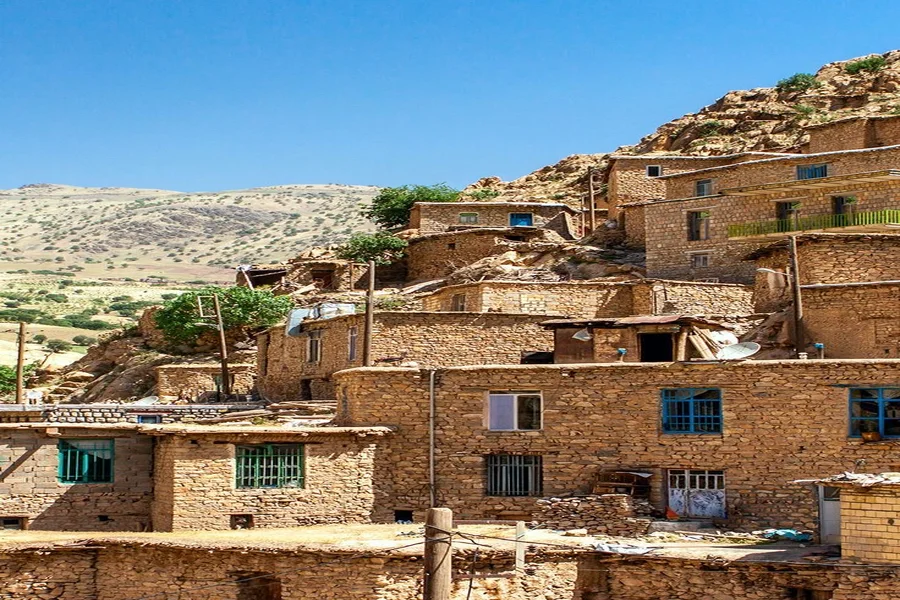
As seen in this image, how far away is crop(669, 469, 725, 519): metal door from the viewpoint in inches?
1094

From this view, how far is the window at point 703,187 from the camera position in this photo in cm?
5025

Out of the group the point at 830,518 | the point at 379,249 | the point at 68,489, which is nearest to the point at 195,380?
the point at 379,249

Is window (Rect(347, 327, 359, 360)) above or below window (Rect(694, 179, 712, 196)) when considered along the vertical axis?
below

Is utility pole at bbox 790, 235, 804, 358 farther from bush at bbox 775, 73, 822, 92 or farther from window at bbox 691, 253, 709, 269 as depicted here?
bush at bbox 775, 73, 822, 92

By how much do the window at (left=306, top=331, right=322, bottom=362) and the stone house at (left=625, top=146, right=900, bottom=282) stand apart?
12246 mm

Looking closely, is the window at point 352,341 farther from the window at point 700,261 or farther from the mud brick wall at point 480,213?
the mud brick wall at point 480,213

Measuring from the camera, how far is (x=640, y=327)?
3375cm

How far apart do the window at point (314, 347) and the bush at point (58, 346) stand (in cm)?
3985

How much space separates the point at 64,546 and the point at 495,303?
18.3 meters

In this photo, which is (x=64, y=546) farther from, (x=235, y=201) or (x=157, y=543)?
(x=235, y=201)

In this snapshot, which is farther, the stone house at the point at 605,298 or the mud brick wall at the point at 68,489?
the stone house at the point at 605,298

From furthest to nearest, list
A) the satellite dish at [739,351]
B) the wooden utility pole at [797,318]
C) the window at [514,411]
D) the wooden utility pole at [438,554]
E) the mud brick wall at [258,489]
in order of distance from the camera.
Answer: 1. the wooden utility pole at [797,318]
2. the satellite dish at [739,351]
3. the window at [514,411]
4. the mud brick wall at [258,489]
5. the wooden utility pole at [438,554]

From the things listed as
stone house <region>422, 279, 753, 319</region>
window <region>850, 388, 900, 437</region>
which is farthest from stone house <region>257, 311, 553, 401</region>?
window <region>850, 388, 900, 437</region>

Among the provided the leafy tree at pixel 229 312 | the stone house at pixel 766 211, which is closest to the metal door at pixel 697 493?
the stone house at pixel 766 211
